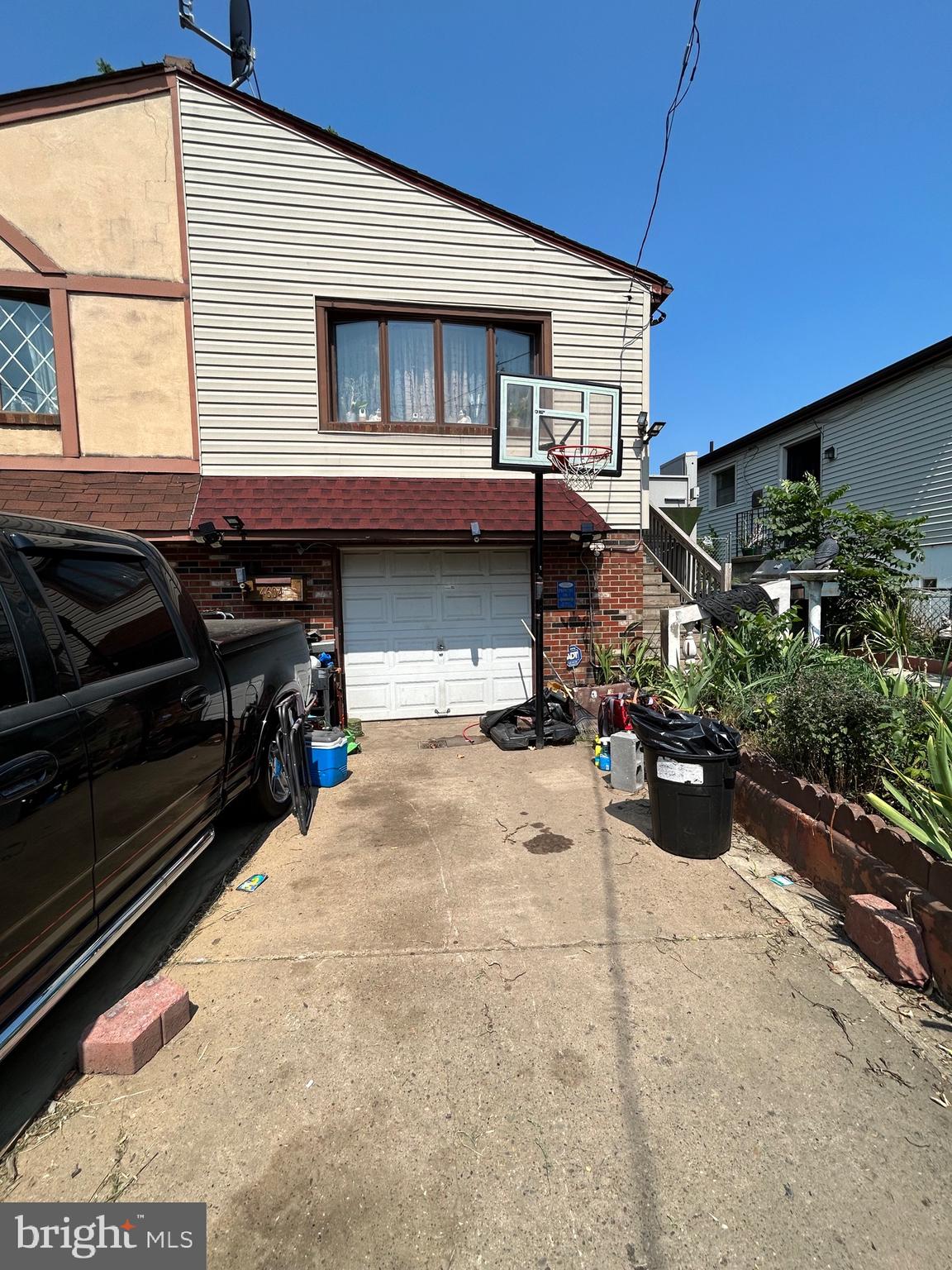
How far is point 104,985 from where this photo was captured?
2791 mm

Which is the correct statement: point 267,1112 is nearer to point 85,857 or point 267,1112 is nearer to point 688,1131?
point 85,857

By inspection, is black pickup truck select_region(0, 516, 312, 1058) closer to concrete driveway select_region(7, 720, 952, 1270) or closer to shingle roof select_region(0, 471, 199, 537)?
concrete driveway select_region(7, 720, 952, 1270)

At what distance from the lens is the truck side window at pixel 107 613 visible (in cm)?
232

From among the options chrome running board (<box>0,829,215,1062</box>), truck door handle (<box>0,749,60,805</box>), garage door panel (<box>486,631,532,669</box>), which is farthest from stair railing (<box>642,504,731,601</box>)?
truck door handle (<box>0,749,60,805</box>)

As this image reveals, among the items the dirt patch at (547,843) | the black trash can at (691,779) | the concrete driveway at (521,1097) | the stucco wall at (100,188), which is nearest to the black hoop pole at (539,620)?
the dirt patch at (547,843)

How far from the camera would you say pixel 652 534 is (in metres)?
10.6

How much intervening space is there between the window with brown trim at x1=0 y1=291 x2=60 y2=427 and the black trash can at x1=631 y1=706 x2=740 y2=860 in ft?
24.9

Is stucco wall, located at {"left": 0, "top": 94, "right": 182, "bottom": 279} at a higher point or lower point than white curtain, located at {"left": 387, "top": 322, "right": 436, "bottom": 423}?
higher

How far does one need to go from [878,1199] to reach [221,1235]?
187 cm

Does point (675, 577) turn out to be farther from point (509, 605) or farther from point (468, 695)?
point (468, 695)

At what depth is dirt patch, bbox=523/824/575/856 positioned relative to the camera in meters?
4.12

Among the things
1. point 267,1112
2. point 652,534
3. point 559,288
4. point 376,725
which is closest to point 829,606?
point 652,534

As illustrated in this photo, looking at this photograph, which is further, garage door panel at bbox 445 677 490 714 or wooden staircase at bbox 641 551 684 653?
wooden staircase at bbox 641 551 684 653

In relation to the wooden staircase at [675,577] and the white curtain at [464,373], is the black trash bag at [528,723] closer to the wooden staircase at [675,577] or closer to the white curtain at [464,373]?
the wooden staircase at [675,577]
